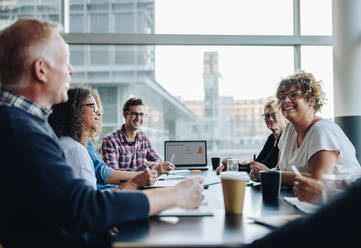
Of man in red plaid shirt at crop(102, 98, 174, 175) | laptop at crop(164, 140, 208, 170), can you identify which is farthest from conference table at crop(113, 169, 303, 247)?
man in red plaid shirt at crop(102, 98, 174, 175)

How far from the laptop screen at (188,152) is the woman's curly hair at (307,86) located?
1.23 m

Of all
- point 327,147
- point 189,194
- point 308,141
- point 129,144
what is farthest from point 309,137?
point 129,144

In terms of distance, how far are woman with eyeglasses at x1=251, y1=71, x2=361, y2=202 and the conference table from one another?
0.24m

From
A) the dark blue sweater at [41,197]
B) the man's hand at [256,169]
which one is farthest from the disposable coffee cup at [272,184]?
the dark blue sweater at [41,197]

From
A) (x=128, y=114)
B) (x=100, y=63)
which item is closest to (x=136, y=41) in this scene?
(x=100, y=63)

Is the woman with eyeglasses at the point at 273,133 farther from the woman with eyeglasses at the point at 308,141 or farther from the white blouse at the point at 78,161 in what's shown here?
the white blouse at the point at 78,161

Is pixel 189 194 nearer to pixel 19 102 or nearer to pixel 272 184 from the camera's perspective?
pixel 272 184

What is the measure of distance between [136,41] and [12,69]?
10.1 feet

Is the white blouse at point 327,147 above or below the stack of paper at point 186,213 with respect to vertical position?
above

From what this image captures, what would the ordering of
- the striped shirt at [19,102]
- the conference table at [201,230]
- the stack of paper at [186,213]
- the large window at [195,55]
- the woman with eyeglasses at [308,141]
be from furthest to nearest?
the large window at [195,55], the woman with eyeglasses at [308,141], the stack of paper at [186,213], the striped shirt at [19,102], the conference table at [201,230]

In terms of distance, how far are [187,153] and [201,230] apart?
2.14m

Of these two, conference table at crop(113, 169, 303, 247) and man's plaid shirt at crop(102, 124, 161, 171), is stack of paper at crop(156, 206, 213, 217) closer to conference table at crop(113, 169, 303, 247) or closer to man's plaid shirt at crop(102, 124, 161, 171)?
conference table at crop(113, 169, 303, 247)

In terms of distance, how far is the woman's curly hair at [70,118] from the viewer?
162 centimetres

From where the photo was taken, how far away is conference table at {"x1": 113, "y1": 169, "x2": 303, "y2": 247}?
866mm
